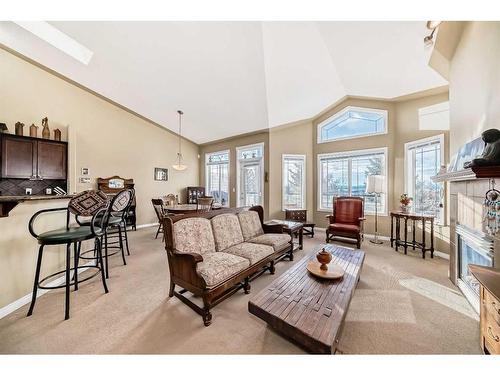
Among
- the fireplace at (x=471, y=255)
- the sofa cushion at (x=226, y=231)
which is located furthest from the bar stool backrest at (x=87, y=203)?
the fireplace at (x=471, y=255)

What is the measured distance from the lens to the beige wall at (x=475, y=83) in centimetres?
171

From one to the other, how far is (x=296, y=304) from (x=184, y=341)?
937 millimetres

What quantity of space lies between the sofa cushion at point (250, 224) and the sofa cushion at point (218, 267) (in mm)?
Result: 811

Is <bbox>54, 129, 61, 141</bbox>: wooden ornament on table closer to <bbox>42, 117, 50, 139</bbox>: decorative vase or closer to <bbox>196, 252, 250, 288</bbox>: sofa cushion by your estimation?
<bbox>42, 117, 50, 139</bbox>: decorative vase

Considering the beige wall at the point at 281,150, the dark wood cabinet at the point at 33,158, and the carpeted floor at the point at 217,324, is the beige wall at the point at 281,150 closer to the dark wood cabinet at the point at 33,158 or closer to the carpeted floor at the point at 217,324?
the carpeted floor at the point at 217,324

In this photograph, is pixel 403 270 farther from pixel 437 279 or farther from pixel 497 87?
pixel 497 87

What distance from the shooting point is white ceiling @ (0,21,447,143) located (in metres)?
2.74

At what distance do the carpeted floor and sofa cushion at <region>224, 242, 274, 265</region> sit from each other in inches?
15.5

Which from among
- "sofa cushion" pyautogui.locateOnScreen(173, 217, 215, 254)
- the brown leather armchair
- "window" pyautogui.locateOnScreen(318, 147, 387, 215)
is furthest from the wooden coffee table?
"window" pyautogui.locateOnScreen(318, 147, 387, 215)
